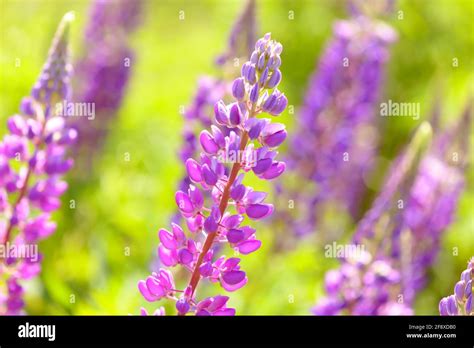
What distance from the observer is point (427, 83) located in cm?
689

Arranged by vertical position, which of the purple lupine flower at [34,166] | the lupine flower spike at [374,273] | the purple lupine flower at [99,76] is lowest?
the lupine flower spike at [374,273]

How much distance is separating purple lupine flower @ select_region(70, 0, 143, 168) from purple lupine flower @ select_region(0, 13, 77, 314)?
1.76m

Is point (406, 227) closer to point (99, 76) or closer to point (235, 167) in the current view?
point (235, 167)

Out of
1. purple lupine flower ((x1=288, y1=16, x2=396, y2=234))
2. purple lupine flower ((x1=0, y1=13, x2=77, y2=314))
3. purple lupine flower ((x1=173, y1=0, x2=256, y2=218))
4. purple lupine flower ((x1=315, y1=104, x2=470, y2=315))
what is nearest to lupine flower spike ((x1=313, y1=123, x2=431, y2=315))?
purple lupine flower ((x1=315, y1=104, x2=470, y2=315))

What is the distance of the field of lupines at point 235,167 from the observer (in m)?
2.31

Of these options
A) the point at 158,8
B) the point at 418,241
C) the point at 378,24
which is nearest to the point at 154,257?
the point at 418,241

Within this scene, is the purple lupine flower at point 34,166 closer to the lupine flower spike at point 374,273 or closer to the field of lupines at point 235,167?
the field of lupines at point 235,167

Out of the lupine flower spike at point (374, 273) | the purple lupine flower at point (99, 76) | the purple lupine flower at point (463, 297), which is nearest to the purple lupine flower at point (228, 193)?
the purple lupine flower at point (463, 297)

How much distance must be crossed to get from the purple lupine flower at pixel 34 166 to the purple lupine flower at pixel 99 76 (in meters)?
1.76

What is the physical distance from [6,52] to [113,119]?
1.07m

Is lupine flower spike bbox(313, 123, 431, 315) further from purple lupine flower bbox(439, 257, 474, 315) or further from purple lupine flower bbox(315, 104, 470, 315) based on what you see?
purple lupine flower bbox(439, 257, 474, 315)

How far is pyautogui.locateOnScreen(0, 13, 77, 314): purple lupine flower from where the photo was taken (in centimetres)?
273

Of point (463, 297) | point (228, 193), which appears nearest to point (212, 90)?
point (228, 193)
